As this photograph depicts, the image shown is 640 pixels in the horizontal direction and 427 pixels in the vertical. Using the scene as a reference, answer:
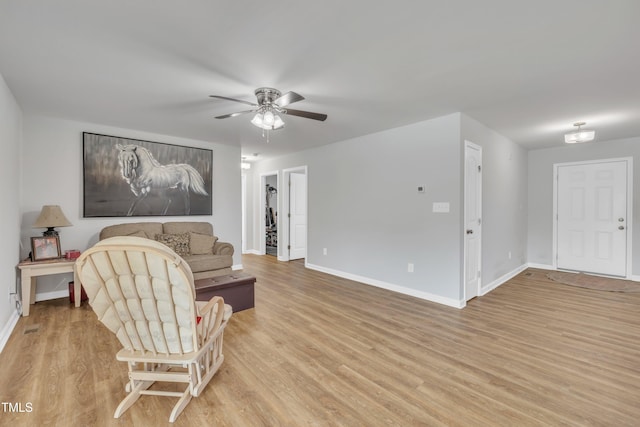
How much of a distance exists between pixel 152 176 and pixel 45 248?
1.62 metres

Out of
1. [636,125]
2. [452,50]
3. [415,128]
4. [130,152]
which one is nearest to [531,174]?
[636,125]

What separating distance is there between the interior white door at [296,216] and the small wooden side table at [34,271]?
3.92m

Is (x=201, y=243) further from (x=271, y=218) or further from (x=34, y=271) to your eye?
(x=271, y=218)

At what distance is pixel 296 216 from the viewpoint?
6.87m

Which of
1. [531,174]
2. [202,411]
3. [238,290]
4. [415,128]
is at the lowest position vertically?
[202,411]

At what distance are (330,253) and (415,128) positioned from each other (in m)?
2.61

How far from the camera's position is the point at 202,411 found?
180cm

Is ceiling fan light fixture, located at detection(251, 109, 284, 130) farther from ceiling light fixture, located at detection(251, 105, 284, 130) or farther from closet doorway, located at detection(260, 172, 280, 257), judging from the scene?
closet doorway, located at detection(260, 172, 280, 257)

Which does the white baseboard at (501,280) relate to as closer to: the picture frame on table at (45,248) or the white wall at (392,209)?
the white wall at (392,209)

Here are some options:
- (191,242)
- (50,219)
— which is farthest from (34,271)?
(191,242)

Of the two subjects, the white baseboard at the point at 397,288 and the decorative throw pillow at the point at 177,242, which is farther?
the decorative throw pillow at the point at 177,242

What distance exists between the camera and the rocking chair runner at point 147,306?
1.56m

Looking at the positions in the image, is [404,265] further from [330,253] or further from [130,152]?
[130,152]

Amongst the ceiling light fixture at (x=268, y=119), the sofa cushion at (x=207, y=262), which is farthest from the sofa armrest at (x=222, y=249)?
the ceiling light fixture at (x=268, y=119)
